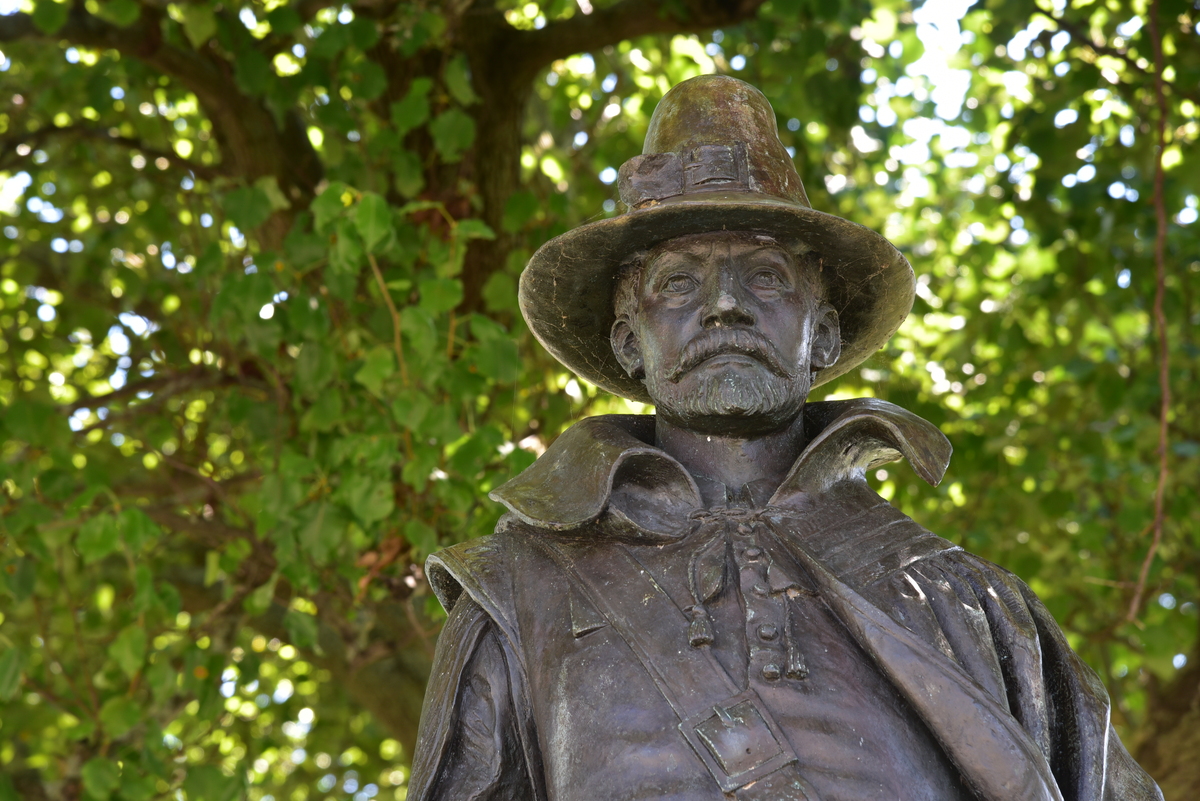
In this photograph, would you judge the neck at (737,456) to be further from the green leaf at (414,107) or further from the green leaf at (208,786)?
the green leaf at (208,786)

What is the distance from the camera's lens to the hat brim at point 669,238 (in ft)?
9.96

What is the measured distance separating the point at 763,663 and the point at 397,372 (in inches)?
112

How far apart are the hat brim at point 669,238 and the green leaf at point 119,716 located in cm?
273

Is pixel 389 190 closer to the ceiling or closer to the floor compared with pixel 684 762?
closer to the ceiling

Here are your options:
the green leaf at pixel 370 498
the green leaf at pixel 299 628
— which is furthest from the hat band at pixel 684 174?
the green leaf at pixel 299 628

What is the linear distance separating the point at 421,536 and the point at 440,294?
2.69 feet

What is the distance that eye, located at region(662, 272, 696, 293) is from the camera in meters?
3.09

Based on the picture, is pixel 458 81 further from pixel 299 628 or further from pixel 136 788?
pixel 136 788

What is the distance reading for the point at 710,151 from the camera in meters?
3.12

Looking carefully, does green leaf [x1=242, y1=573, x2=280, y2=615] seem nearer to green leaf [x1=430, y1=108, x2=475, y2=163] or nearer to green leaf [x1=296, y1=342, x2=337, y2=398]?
green leaf [x1=296, y1=342, x2=337, y2=398]

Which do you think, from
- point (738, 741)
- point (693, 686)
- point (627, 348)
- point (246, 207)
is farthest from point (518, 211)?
point (738, 741)

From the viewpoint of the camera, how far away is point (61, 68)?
22.7 feet

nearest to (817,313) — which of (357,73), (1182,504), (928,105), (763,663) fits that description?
(763,663)

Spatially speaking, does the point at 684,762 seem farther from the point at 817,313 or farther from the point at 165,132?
the point at 165,132
